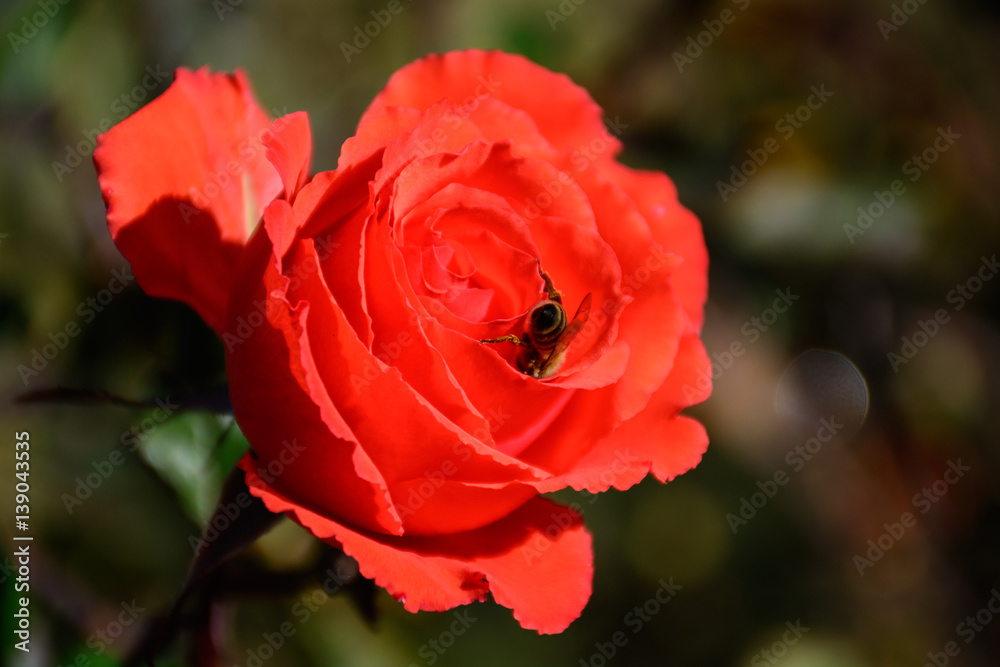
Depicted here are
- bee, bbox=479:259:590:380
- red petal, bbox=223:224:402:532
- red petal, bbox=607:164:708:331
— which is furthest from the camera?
red petal, bbox=607:164:708:331

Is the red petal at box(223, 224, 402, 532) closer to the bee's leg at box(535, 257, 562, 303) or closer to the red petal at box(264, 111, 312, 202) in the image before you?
the red petal at box(264, 111, 312, 202)

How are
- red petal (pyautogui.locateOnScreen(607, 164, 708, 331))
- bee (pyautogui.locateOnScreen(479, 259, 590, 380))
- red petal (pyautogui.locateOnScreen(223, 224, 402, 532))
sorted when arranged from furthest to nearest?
red petal (pyautogui.locateOnScreen(607, 164, 708, 331)) < bee (pyautogui.locateOnScreen(479, 259, 590, 380)) < red petal (pyautogui.locateOnScreen(223, 224, 402, 532))

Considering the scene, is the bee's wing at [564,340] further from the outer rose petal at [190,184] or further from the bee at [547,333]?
the outer rose petal at [190,184]

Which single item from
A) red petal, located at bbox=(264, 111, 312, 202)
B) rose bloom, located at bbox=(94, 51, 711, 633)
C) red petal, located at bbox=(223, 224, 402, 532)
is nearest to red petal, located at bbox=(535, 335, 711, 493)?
rose bloom, located at bbox=(94, 51, 711, 633)

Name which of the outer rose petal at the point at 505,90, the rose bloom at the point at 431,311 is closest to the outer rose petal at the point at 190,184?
the rose bloom at the point at 431,311

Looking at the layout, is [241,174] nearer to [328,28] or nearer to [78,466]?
[78,466]

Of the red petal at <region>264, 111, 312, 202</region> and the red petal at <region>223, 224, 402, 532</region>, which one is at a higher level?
the red petal at <region>264, 111, 312, 202</region>

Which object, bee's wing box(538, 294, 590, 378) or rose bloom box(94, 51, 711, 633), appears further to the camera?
bee's wing box(538, 294, 590, 378)
